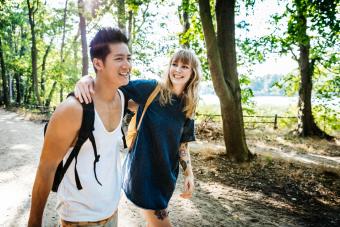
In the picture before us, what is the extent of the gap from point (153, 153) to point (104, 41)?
1141 mm

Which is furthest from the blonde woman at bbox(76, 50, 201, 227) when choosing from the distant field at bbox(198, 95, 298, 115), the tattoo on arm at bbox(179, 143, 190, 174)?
the distant field at bbox(198, 95, 298, 115)

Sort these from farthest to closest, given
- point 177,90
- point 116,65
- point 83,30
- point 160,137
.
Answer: point 83,30, point 177,90, point 160,137, point 116,65

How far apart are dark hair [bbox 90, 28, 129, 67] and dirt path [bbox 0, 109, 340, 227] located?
3.61 m

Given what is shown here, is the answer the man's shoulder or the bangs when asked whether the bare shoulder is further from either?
the bangs

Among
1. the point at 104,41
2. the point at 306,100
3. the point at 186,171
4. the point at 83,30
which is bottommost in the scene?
the point at 186,171

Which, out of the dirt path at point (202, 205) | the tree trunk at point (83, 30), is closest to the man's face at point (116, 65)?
the dirt path at point (202, 205)

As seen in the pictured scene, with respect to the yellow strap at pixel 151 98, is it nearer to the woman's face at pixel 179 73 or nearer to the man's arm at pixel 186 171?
the woman's face at pixel 179 73

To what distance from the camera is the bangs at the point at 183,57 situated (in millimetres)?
3178

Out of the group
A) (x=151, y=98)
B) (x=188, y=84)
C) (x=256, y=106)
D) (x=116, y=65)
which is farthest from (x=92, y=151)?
(x=256, y=106)

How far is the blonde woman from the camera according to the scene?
2947 millimetres

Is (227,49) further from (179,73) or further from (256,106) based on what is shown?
(256,106)

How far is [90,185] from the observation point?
6.38ft

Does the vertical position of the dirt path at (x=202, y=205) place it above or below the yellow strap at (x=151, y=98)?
below

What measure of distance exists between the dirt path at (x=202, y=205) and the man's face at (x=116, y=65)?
354 cm
